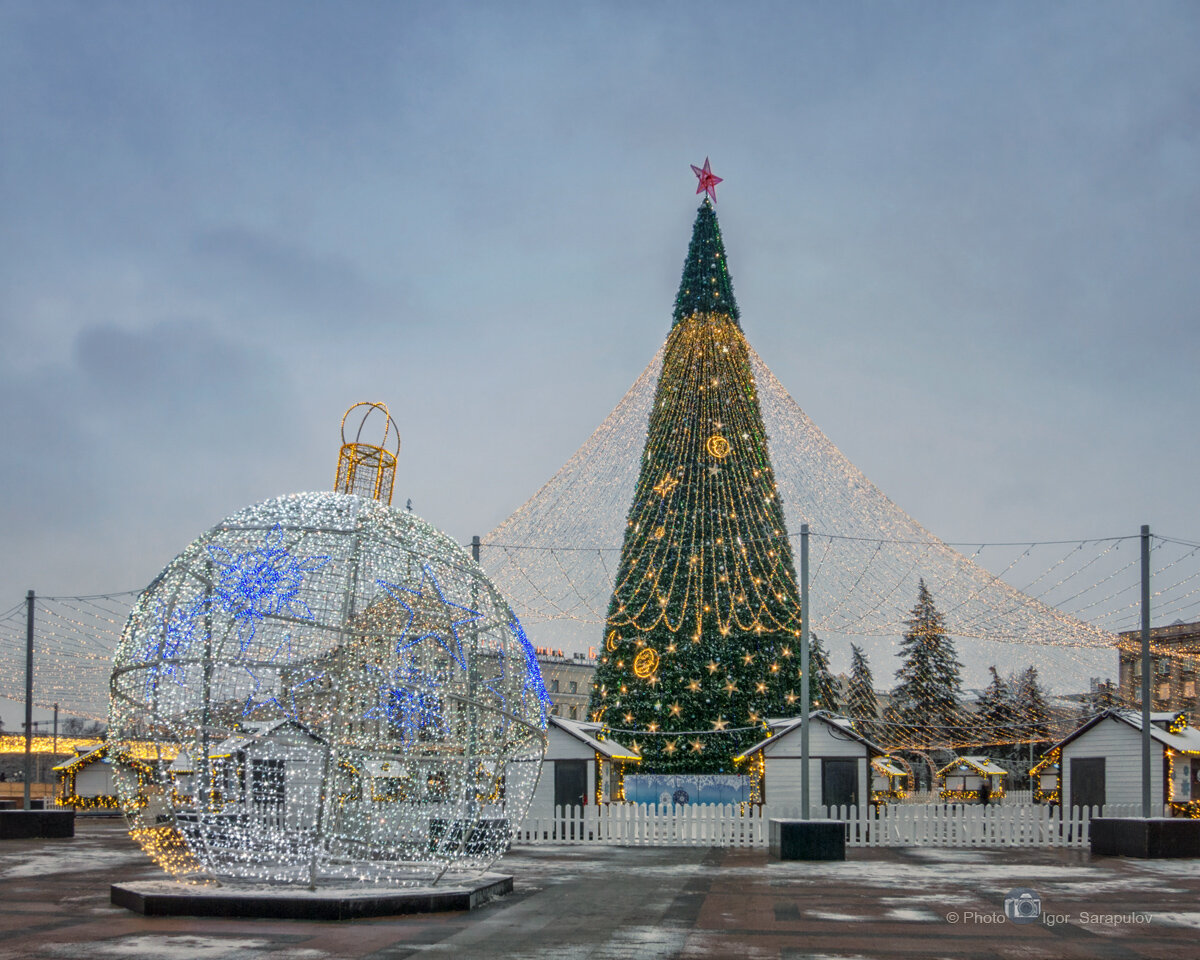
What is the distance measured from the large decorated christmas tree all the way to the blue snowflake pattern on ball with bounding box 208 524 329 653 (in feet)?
56.6

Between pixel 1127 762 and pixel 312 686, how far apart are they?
22577mm

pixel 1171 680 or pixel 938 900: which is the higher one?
pixel 1171 680

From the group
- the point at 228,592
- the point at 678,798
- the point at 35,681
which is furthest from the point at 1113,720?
the point at 35,681

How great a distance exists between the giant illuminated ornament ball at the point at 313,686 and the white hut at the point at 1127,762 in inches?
776

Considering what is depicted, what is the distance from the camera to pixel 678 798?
93.1 ft

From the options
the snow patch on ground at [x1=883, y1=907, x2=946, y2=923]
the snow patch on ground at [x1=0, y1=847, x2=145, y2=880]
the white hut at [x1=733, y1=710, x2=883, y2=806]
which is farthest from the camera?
the white hut at [x1=733, y1=710, x2=883, y2=806]

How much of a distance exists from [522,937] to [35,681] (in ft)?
73.0

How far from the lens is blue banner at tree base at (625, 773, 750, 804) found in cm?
2827

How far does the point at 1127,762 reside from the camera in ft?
90.2

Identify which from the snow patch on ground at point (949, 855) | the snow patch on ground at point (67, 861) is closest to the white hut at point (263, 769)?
the snow patch on ground at point (67, 861)

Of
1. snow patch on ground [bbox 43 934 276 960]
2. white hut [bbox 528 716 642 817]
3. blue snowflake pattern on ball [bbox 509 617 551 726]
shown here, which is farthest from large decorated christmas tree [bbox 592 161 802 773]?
snow patch on ground [bbox 43 934 276 960]

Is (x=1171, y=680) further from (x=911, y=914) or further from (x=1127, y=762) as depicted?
(x=911, y=914)

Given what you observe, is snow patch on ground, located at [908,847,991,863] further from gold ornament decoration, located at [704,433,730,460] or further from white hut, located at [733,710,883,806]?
gold ornament decoration, located at [704,433,730,460]

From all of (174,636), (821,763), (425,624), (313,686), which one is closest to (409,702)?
(425,624)
